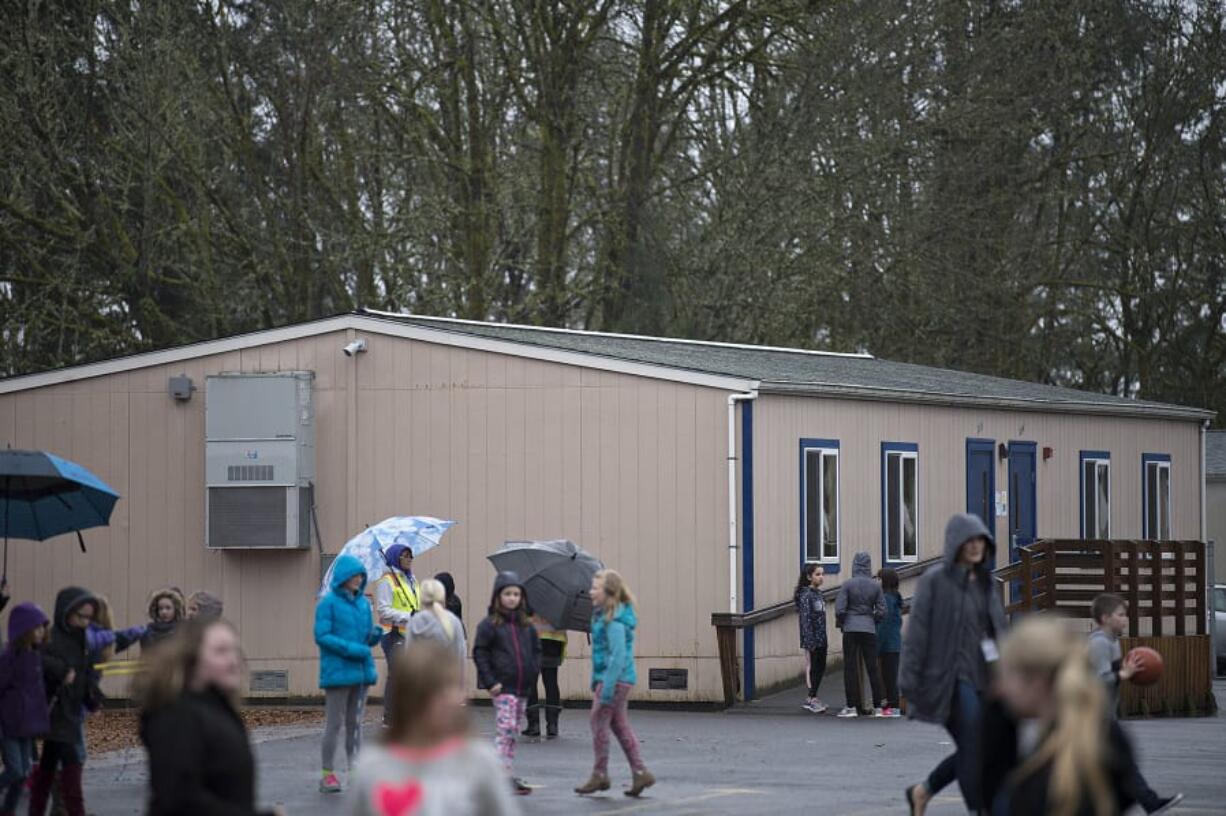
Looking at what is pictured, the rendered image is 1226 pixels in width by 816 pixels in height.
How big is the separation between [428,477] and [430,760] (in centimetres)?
1975

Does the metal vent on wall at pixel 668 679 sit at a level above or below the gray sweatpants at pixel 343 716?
below

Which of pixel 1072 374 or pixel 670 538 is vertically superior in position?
pixel 1072 374

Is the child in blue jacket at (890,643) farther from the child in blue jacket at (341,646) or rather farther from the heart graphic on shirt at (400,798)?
the heart graphic on shirt at (400,798)

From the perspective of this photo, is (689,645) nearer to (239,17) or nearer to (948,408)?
→ (948,408)

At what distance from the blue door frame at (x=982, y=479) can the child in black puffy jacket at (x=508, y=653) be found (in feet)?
45.0

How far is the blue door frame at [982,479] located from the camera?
29.9 meters

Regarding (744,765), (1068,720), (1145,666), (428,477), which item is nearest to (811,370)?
(428,477)

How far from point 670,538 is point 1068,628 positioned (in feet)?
60.1

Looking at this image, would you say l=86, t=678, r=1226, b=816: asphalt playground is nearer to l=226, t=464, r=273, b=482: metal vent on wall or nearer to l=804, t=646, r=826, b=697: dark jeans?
l=804, t=646, r=826, b=697: dark jeans

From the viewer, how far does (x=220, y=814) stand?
7484mm

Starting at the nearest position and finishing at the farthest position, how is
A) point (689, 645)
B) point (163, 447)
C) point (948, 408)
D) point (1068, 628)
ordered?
point (1068, 628) < point (689, 645) < point (163, 447) < point (948, 408)

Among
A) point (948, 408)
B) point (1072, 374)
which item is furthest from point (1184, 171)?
point (948, 408)

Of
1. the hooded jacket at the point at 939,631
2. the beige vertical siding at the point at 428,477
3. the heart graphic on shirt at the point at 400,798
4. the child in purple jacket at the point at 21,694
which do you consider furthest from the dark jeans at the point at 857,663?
the heart graphic on shirt at the point at 400,798

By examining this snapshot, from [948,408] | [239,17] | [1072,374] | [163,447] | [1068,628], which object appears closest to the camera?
[1068,628]
